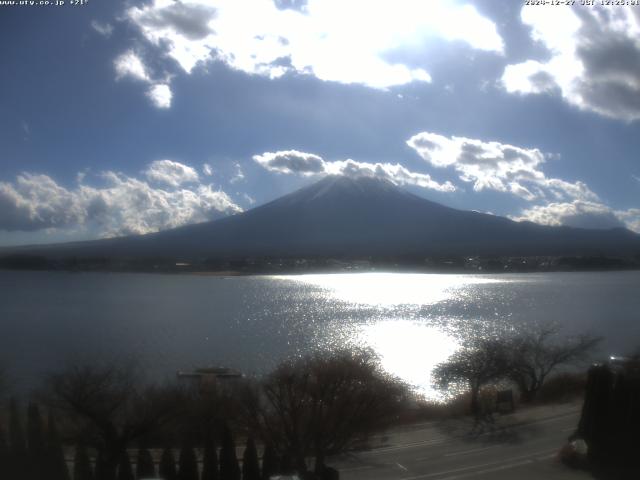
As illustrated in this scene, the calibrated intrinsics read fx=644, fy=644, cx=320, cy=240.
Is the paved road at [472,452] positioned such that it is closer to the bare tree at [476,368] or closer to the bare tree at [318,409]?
the bare tree at [318,409]

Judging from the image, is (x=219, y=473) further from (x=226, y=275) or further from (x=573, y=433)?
(x=226, y=275)

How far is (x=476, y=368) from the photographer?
35.2 ft

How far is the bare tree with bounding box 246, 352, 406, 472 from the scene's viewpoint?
21.8 ft

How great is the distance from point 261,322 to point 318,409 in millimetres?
14850

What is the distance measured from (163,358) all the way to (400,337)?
7.18 m

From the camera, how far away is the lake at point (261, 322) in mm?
14109

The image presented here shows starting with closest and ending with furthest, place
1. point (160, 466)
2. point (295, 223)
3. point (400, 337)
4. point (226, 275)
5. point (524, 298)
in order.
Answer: point (160, 466), point (400, 337), point (524, 298), point (226, 275), point (295, 223)

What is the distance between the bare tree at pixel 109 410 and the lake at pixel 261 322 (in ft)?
14.2

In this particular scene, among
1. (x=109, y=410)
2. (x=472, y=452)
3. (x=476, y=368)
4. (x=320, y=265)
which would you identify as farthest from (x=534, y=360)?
(x=320, y=265)

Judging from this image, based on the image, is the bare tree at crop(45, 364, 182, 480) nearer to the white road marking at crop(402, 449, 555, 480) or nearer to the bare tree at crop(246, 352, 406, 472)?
the bare tree at crop(246, 352, 406, 472)

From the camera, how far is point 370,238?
78375mm

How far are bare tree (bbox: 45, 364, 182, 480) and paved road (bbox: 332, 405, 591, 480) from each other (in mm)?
1924

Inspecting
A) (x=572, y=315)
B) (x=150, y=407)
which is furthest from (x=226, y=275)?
(x=150, y=407)

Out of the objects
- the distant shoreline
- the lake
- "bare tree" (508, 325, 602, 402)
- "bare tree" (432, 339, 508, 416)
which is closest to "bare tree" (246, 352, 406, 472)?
"bare tree" (432, 339, 508, 416)
